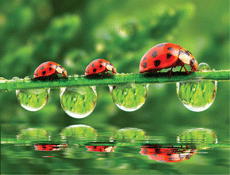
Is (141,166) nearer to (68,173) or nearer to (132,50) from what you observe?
(68,173)

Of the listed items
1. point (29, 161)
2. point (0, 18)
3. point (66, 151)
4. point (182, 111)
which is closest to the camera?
point (29, 161)

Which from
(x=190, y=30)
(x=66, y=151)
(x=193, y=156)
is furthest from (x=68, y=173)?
(x=190, y=30)

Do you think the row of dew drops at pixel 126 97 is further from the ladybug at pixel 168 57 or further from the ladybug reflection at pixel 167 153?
the ladybug reflection at pixel 167 153

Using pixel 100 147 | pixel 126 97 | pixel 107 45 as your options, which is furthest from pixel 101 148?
pixel 107 45

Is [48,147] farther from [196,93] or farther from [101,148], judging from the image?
[196,93]

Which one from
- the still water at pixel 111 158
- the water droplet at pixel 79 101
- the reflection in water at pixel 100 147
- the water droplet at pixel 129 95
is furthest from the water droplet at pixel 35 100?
the reflection in water at pixel 100 147

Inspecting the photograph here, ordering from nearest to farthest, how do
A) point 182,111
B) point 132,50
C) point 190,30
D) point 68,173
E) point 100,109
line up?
point 68,173, point 132,50, point 100,109, point 182,111, point 190,30

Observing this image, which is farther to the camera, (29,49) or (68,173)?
(29,49)
